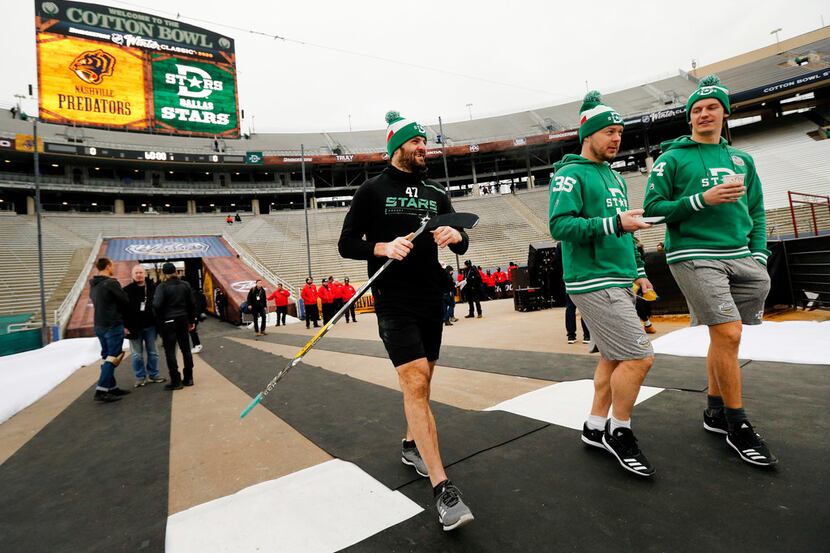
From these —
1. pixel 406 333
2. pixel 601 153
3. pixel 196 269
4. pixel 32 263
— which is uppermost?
pixel 32 263

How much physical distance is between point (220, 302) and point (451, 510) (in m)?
17.4

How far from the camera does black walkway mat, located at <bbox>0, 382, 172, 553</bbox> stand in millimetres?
1813

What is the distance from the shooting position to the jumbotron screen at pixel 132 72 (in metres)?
21.8

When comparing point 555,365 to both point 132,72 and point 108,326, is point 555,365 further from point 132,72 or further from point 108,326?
point 132,72

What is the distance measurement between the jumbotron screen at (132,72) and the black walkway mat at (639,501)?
96.8 feet

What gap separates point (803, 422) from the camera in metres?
2.34

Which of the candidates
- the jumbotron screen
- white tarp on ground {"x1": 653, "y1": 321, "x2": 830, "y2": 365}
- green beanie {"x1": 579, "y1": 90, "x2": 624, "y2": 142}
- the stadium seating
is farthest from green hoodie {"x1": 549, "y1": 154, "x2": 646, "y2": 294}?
the jumbotron screen

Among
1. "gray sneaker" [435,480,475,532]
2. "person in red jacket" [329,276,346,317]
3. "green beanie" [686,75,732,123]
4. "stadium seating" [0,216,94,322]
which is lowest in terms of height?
"gray sneaker" [435,480,475,532]

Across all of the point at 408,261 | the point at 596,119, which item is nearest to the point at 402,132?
the point at 408,261

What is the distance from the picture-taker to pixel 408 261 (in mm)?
2037

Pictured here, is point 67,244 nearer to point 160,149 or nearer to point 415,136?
point 160,149

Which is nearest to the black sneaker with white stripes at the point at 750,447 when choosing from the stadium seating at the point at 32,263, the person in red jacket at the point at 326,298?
the person in red jacket at the point at 326,298

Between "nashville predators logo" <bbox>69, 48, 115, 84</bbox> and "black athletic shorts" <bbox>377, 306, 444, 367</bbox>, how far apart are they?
3033cm

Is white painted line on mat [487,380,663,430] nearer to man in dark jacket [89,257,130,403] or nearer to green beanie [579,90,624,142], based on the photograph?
green beanie [579,90,624,142]
